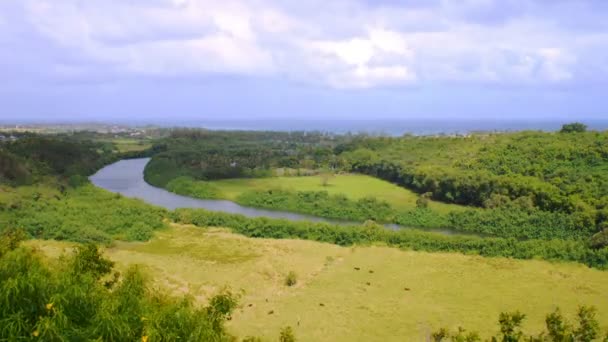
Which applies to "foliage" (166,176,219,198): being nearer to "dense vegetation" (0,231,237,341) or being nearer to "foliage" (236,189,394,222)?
"foliage" (236,189,394,222)

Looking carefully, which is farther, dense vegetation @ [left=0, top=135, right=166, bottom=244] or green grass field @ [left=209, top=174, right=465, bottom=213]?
green grass field @ [left=209, top=174, right=465, bottom=213]

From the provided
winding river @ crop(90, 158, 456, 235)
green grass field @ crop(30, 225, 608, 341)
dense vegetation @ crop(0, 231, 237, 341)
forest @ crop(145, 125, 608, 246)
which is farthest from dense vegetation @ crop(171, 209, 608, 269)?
dense vegetation @ crop(0, 231, 237, 341)

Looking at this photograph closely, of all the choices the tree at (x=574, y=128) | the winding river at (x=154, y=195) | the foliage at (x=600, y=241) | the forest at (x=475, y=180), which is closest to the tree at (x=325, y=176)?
the forest at (x=475, y=180)

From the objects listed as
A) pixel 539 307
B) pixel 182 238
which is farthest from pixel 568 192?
pixel 182 238

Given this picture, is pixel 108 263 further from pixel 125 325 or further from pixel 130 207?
pixel 130 207

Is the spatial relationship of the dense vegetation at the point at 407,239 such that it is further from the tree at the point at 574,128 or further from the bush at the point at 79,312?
the tree at the point at 574,128

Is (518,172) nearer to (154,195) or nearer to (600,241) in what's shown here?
(600,241)
